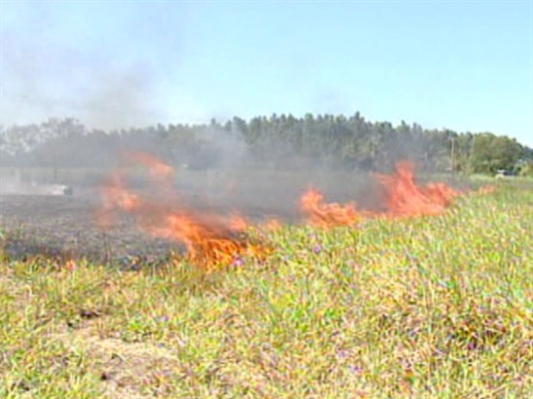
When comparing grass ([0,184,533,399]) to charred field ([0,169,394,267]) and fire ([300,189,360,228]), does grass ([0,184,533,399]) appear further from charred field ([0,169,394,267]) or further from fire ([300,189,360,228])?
fire ([300,189,360,228])

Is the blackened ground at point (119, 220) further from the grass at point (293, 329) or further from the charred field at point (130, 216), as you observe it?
the grass at point (293, 329)

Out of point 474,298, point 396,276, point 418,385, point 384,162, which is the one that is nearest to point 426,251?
point 396,276

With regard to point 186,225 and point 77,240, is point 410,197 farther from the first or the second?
point 77,240

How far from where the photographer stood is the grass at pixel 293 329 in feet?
8.96

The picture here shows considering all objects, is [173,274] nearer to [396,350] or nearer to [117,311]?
[117,311]

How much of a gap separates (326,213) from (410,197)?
2358 mm

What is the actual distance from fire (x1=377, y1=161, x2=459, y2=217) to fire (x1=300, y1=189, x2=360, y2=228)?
2.37ft

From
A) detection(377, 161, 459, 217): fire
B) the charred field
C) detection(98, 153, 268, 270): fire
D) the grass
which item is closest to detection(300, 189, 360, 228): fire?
the charred field

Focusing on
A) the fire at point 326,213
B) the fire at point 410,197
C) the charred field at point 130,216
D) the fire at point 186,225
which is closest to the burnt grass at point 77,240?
the charred field at point 130,216

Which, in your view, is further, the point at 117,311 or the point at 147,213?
the point at 147,213

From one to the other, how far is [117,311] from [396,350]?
5.92ft

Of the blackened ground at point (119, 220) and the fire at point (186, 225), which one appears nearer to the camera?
the fire at point (186, 225)

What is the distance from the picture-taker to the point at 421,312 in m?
3.28

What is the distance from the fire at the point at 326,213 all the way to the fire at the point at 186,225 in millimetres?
1069
